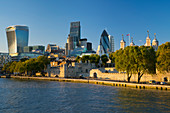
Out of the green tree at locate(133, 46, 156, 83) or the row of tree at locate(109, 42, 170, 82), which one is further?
the green tree at locate(133, 46, 156, 83)

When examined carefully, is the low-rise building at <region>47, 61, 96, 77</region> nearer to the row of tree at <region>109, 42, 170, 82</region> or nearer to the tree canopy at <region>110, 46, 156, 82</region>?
the row of tree at <region>109, 42, 170, 82</region>

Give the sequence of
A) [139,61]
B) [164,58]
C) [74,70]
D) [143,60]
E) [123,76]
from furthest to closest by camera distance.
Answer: [74,70] < [123,76] < [139,61] < [143,60] < [164,58]

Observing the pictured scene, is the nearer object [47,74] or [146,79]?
[146,79]

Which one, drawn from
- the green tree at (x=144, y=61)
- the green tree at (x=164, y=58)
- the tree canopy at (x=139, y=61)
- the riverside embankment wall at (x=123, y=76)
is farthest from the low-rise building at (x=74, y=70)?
the green tree at (x=164, y=58)

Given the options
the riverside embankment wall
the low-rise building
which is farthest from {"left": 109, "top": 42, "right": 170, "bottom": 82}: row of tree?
the low-rise building

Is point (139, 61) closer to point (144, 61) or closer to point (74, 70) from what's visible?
point (144, 61)

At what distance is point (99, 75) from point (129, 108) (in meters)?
64.8

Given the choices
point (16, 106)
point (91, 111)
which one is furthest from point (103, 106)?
point (16, 106)

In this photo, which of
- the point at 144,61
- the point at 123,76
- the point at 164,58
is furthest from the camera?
the point at 123,76

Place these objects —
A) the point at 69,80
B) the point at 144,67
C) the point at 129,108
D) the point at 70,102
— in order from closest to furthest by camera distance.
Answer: the point at 129,108 → the point at 70,102 → the point at 144,67 → the point at 69,80

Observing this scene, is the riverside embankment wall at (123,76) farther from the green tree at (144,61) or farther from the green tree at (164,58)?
the green tree at (164,58)

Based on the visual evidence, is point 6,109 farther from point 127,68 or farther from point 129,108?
point 127,68

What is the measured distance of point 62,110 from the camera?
37.4 m

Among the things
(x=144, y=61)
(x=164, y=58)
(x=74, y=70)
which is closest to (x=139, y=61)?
(x=144, y=61)
